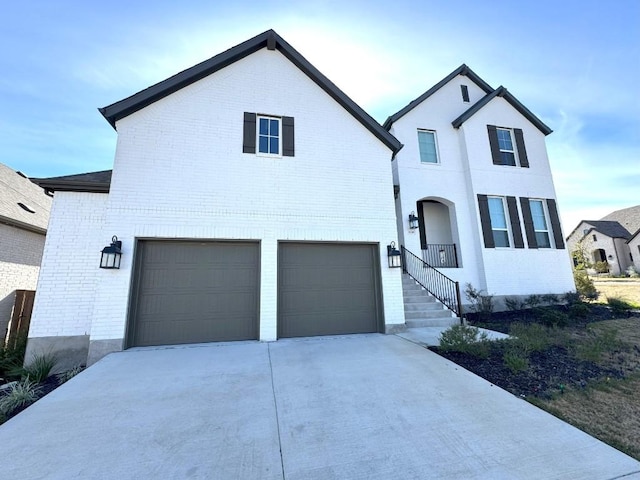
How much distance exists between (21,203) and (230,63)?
9.86m

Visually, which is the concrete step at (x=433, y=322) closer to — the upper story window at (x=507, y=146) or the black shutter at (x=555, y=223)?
the black shutter at (x=555, y=223)

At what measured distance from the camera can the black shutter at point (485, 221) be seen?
9.51 m

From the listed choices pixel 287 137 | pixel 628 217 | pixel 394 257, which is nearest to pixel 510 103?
pixel 394 257

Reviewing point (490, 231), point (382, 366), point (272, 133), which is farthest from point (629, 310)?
point (272, 133)

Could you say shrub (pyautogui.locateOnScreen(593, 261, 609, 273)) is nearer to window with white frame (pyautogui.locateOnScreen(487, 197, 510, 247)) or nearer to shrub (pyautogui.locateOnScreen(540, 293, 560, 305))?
shrub (pyautogui.locateOnScreen(540, 293, 560, 305))

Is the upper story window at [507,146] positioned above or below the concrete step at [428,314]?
above

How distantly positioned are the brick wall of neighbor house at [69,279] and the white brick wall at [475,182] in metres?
8.85

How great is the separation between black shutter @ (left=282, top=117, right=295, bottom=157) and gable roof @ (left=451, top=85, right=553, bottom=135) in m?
7.38

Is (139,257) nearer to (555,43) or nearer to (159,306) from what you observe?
(159,306)

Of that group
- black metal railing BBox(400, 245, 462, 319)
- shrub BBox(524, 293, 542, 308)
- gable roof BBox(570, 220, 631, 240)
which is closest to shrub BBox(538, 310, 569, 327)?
shrub BBox(524, 293, 542, 308)

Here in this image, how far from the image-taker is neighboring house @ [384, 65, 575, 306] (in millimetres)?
9531

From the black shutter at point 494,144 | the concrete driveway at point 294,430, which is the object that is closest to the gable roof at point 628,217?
the black shutter at point 494,144

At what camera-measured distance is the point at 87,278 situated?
18.3 feet

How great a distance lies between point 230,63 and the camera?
6.80m
